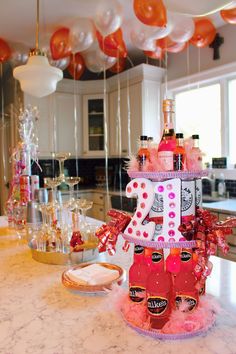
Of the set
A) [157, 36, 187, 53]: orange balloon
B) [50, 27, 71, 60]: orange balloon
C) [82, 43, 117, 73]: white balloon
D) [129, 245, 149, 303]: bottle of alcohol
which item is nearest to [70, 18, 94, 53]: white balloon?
[50, 27, 71, 60]: orange balloon

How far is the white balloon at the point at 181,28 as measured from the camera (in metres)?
2.56

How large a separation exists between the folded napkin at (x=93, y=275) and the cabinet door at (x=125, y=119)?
8.99 feet

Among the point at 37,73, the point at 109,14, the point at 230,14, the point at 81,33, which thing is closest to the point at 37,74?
the point at 37,73

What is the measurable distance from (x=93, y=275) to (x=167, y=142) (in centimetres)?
55

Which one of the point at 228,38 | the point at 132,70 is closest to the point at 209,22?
the point at 228,38

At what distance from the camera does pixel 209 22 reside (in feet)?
9.28

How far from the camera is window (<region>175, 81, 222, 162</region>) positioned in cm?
350

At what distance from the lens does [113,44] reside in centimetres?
291

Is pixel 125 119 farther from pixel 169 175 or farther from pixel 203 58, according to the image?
pixel 169 175

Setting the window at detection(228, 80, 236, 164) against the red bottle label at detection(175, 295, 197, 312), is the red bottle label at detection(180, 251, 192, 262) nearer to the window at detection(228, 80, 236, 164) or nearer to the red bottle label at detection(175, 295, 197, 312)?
Result: the red bottle label at detection(175, 295, 197, 312)

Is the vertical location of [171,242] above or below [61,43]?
below

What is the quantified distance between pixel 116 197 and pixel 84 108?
1.48m

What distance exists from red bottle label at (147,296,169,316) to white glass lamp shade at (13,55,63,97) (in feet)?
4.97

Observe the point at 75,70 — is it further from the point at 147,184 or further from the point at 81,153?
the point at 147,184
